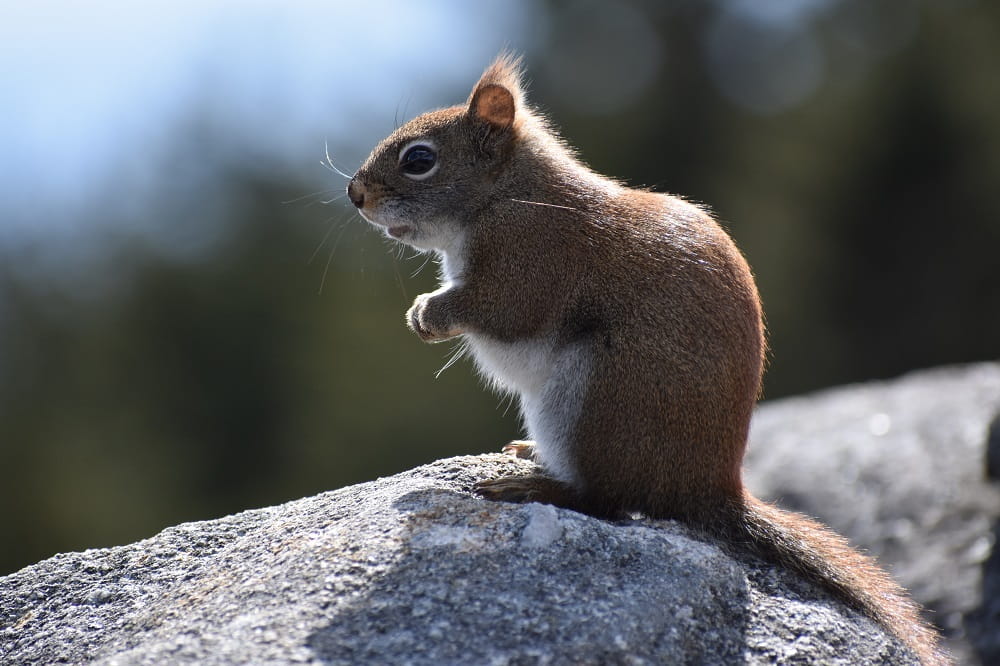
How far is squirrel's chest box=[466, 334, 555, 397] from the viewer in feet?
15.3

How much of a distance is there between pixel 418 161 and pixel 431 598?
2.51 meters

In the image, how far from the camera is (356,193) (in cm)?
544

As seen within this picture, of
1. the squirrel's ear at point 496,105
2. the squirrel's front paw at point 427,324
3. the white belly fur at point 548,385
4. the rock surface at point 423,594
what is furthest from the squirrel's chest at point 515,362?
the squirrel's ear at point 496,105

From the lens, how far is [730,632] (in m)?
3.81

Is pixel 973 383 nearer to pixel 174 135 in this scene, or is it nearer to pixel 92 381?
pixel 92 381

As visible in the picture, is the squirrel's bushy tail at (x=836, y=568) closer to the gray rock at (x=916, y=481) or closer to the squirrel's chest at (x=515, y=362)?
the squirrel's chest at (x=515, y=362)

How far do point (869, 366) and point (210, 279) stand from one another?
15.2m

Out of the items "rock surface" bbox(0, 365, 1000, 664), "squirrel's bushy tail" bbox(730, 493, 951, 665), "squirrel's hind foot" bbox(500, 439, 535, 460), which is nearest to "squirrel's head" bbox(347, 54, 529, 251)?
"squirrel's hind foot" bbox(500, 439, 535, 460)

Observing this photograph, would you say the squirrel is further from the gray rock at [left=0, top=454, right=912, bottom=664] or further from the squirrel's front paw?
the gray rock at [left=0, top=454, right=912, bottom=664]

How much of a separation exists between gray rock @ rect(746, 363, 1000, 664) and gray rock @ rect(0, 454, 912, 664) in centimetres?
310

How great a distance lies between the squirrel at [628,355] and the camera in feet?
14.1

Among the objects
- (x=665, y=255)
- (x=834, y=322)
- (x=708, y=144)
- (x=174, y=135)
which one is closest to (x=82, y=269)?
(x=174, y=135)

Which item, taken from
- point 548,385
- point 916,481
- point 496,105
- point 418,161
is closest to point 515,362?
point 548,385

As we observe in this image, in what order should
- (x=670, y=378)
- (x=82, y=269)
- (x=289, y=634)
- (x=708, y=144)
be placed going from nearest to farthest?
(x=289, y=634) < (x=670, y=378) < (x=82, y=269) < (x=708, y=144)
